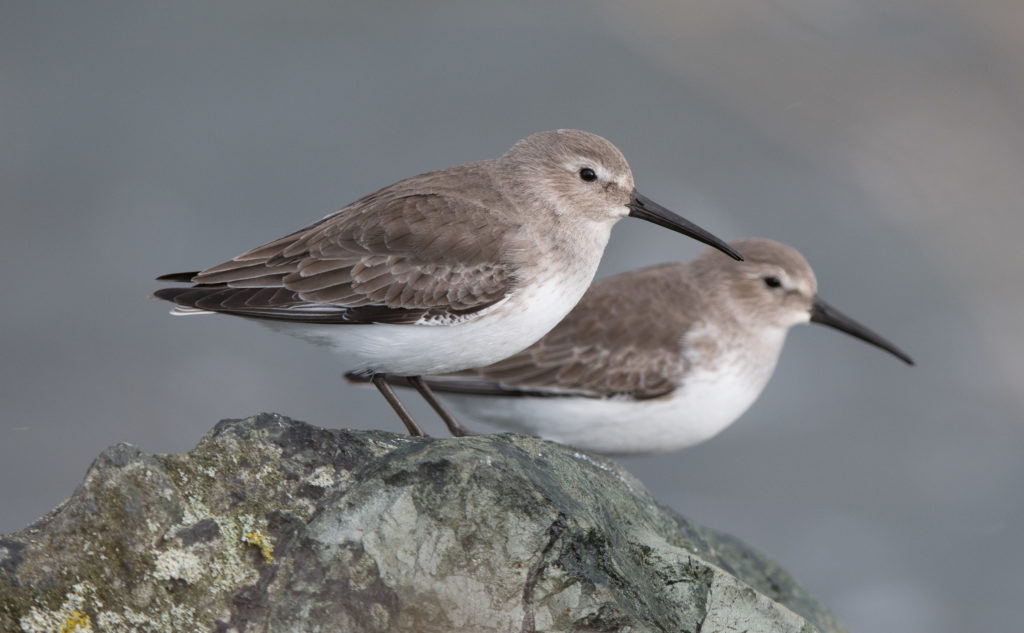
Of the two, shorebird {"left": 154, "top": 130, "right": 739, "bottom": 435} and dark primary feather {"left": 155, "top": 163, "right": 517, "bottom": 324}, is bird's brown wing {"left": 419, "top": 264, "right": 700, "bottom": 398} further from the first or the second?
dark primary feather {"left": 155, "top": 163, "right": 517, "bottom": 324}

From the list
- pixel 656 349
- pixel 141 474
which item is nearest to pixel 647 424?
pixel 656 349

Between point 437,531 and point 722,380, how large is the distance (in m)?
5.24

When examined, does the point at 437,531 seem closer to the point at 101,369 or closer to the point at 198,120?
the point at 101,369

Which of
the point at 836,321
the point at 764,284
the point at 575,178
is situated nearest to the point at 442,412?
the point at 575,178

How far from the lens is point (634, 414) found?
945 cm

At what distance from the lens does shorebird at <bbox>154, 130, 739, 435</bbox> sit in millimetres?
6535

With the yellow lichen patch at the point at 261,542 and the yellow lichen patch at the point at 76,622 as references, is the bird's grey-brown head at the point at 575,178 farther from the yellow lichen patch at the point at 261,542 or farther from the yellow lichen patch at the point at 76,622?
the yellow lichen patch at the point at 76,622

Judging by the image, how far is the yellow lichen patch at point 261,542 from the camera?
15.1ft

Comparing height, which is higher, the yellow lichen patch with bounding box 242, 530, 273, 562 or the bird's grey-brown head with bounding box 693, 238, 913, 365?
the bird's grey-brown head with bounding box 693, 238, 913, 365

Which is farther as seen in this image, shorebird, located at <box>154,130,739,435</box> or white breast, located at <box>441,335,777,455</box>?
white breast, located at <box>441,335,777,455</box>

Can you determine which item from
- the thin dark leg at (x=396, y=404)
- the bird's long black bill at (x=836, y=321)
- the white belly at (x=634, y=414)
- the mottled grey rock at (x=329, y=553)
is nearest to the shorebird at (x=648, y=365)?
the white belly at (x=634, y=414)

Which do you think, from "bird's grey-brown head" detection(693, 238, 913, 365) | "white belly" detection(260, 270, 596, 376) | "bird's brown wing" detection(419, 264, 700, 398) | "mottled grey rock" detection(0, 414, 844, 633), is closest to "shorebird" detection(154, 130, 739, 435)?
"white belly" detection(260, 270, 596, 376)

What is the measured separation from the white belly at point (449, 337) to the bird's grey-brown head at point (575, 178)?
60 centimetres

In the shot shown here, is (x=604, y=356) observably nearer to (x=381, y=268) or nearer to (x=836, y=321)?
(x=836, y=321)
